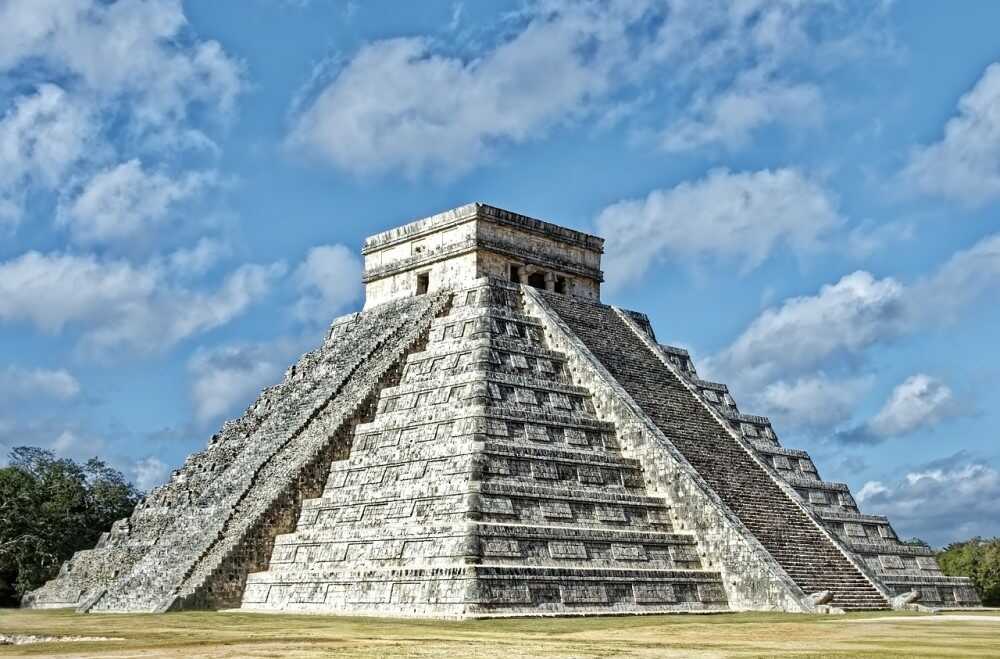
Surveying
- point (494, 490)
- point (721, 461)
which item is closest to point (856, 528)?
point (721, 461)

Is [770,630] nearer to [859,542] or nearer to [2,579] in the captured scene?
[859,542]

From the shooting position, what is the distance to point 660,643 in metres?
11.7

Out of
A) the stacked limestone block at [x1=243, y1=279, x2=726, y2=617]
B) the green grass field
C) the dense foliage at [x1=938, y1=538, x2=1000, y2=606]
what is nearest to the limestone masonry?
the stacked limestone block at [x1=243, y1=279, x2=726, y2=617]

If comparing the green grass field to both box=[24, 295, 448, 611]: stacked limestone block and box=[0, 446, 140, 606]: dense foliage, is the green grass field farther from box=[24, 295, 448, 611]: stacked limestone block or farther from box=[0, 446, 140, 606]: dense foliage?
box=[0, 446, 140, 606]: dense foliage

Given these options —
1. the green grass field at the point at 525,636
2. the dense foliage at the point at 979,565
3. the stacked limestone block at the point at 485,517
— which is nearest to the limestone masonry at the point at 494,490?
the stacked limestone block at the point at 485,517

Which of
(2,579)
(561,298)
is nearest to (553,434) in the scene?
(561,298)

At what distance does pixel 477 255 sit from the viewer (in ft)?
81.0

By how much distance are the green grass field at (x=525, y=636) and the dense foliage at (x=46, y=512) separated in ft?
47.9

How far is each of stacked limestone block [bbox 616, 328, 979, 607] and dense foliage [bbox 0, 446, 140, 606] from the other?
59.2 ft

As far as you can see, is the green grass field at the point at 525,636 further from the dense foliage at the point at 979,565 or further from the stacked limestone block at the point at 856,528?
the dense foliage at the point at 979,565

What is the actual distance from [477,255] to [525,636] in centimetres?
1303

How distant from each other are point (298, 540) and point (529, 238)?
9687 mm

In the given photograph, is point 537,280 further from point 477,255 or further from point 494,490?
point 494,490

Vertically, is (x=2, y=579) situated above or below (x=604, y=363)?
below
